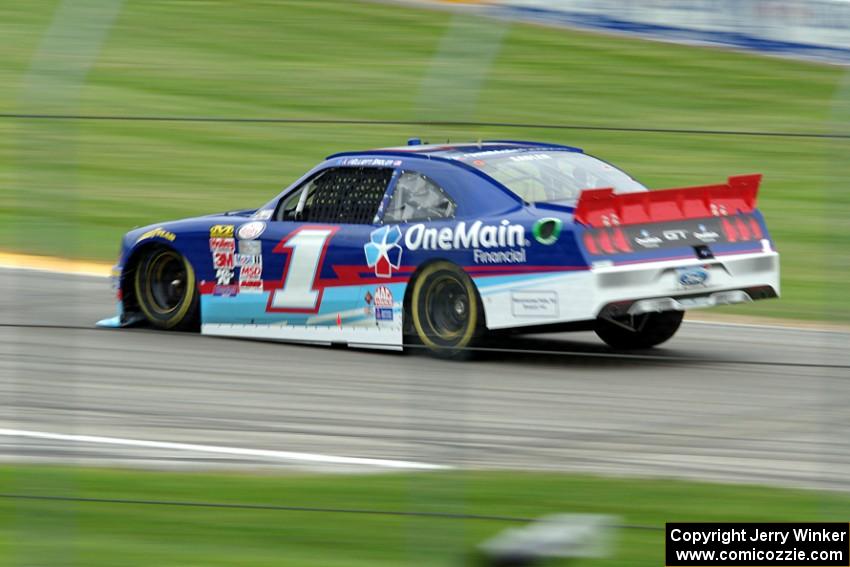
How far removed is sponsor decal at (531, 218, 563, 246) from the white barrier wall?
1285mm

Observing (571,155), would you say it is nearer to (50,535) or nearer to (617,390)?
(617,390)

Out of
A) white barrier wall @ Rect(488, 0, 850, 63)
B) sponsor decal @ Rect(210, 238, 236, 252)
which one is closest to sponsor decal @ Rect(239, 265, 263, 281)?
sponsor decal @ Rect(210, 238, 236, 252)

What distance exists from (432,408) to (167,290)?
404 cm

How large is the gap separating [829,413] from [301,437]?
2176 millimetres

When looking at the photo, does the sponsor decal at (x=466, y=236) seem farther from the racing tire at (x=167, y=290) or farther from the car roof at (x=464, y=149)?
the racing tire at (x=167, y=290)

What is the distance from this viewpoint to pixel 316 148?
1125cm

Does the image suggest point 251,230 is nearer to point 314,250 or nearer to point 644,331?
point 314,250

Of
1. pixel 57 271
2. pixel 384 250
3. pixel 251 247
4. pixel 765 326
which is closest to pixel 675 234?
pixel 765 326

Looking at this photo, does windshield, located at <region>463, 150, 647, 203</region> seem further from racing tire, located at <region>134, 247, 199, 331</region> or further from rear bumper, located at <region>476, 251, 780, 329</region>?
racing tire, located at <region>134, 247, 199, 331</region>

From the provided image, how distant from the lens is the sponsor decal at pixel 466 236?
8.88 m

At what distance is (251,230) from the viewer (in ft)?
32.4

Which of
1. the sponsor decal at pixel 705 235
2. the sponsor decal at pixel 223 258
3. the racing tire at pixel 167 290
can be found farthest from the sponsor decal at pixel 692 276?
the racing tire at pixel 167 290

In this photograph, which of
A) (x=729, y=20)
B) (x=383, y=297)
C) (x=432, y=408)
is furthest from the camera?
(x=383, y=297)

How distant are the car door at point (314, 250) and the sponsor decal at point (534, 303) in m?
0.91
